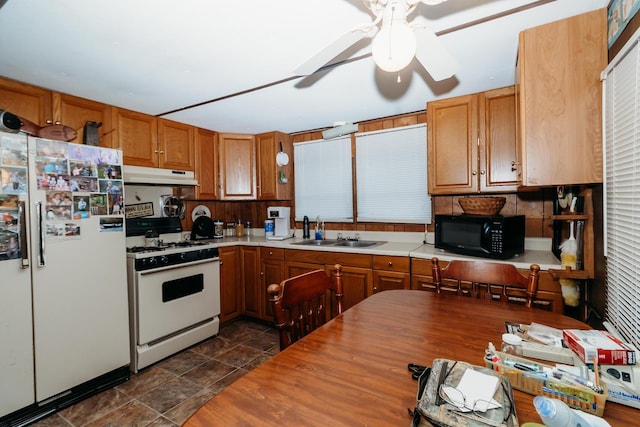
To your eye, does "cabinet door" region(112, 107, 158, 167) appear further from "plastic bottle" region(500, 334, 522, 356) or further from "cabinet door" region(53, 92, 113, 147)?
"plastic bottle" region(500, 334, 522, 356)

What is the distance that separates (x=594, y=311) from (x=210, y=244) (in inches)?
116

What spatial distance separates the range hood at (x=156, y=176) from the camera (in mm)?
2525

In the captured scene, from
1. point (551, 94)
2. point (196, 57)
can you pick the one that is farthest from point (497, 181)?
point (196, 57)

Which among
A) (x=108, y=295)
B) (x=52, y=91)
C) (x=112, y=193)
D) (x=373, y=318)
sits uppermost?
(x=52, y=91)

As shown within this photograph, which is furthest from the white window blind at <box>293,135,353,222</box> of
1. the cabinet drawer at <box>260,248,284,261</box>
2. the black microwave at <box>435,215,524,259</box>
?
the black microwave at <box>435,215,524,259</box>

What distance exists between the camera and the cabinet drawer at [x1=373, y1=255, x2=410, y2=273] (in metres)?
2.42

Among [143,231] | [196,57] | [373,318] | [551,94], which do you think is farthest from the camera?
[143,231]

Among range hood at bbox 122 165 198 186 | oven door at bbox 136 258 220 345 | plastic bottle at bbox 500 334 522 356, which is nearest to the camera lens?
plastic bottle at bbox 500 334 522 356

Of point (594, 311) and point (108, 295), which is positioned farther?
point (108, 295)

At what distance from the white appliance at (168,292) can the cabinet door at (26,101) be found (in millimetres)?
1030

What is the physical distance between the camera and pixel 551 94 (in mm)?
1464

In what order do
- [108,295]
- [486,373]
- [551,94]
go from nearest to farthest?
[486,373]
[551,94]
[108,295]

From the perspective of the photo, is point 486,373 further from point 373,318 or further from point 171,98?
point 171,98

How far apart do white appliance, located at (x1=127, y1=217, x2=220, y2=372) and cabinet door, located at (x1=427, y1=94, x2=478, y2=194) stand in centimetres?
225
